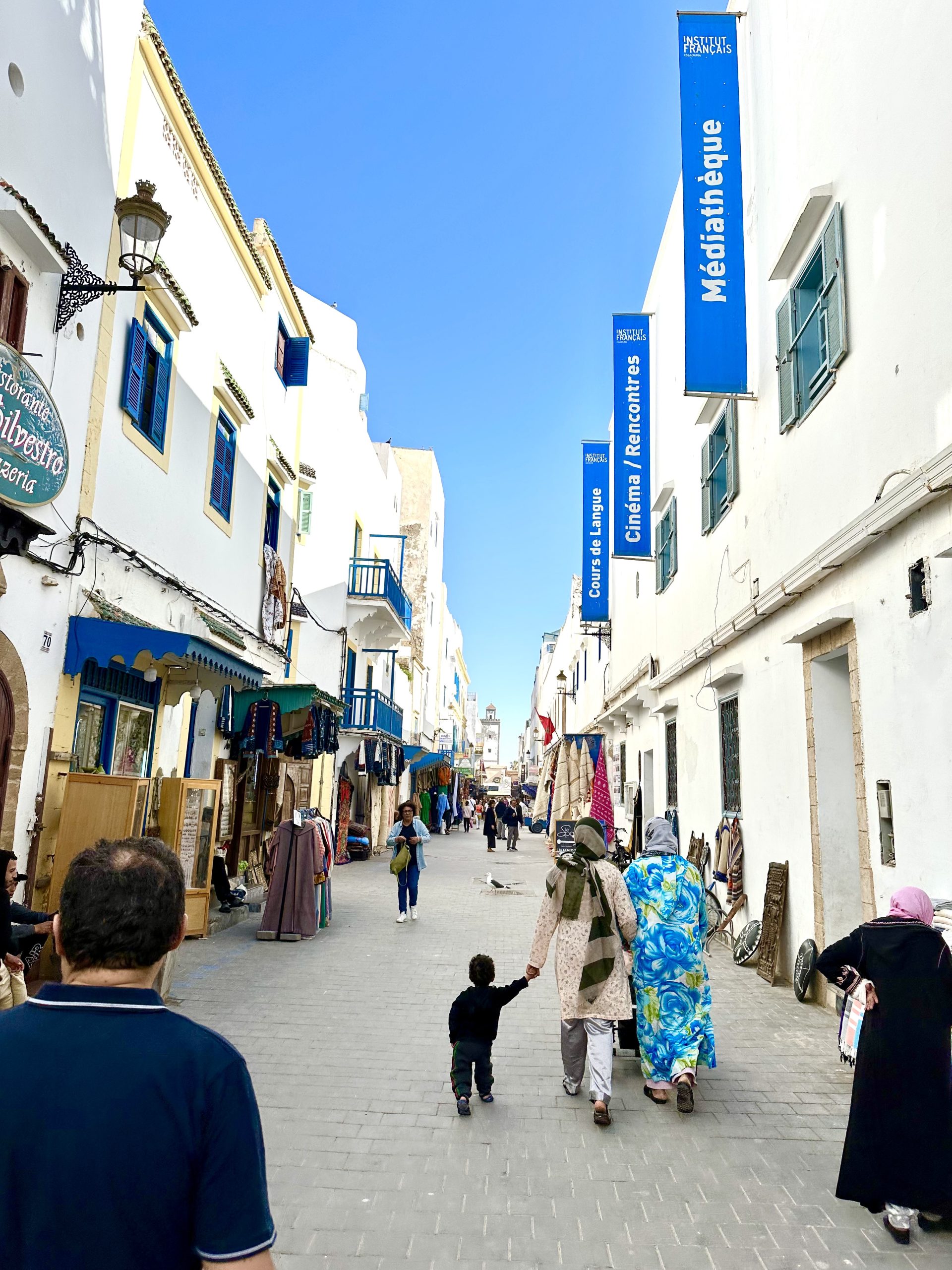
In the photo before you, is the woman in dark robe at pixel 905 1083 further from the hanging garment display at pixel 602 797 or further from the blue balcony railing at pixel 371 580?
the blue balcony railing at pixel 371 580

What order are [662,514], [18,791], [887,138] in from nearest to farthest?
[887,138]
[18,791]
[662,514]

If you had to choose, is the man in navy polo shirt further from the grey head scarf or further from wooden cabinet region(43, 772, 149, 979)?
wooden cabinet region(43, 772, 149, 979)

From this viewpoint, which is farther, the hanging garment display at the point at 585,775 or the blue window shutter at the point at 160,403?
the hanging garment display at the point at 585,775

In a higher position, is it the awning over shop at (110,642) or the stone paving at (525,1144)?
the awning over shop at (110,642)

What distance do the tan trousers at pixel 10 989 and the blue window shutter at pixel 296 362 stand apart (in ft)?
39.0

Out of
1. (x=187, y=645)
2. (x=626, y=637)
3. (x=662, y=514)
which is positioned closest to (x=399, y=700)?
(x=626, y=637)

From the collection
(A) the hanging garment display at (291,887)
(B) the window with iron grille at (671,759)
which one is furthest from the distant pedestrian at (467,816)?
(A) the hanging garment display at (291,887)

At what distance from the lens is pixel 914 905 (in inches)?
156

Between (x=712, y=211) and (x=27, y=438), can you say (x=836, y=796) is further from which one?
(x=27, y=438)

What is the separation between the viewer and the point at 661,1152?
4500 millimetres

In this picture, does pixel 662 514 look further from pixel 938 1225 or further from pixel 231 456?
pixel 938 1225

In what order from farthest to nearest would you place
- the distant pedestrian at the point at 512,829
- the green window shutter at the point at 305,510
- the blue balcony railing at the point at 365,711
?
→ the distant pedestrian at the point at 512,829 < the blue balcony railing at the point at 365,711 < the green window shutter at the point at 305,510

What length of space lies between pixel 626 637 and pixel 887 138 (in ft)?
46.2

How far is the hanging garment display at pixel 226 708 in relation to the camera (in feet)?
37.2
